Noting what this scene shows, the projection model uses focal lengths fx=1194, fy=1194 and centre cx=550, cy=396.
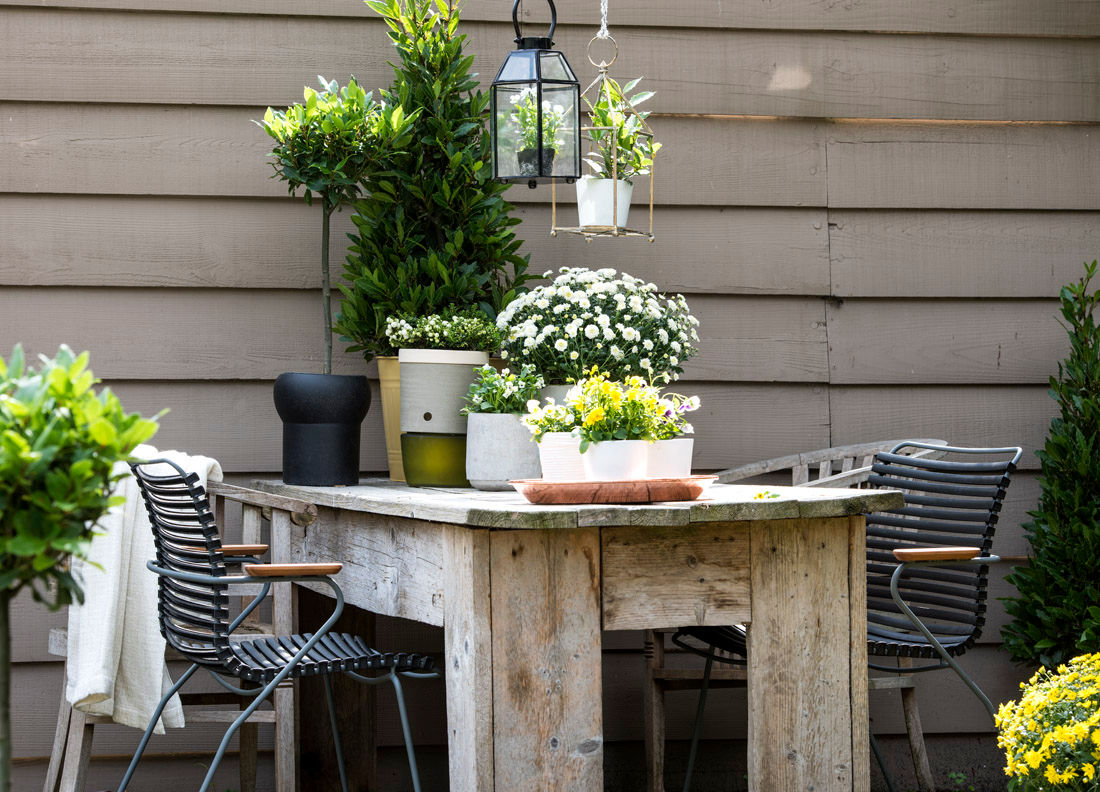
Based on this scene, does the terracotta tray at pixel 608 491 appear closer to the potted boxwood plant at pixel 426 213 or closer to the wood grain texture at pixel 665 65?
the potted boxwood plant at pixel 426 213

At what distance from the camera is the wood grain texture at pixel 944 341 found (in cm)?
361

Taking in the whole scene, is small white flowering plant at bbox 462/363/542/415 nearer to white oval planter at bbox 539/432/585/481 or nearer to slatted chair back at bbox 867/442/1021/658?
white oval planter at bbox 539/432/585/481

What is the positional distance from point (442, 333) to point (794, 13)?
154 centimetres

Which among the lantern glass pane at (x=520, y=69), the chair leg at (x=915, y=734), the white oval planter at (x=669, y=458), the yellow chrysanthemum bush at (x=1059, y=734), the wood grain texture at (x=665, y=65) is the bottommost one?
the chair leg at (x=915, y=734)

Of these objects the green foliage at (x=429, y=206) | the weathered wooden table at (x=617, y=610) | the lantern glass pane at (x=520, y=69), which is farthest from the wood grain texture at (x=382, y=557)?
the lantern glass pane at (x=520, y=69)

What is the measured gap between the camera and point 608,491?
2.16 meters

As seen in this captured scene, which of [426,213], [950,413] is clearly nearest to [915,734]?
[950,413]

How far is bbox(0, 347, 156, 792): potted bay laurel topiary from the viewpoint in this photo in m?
1.13

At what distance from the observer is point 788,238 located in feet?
11.8

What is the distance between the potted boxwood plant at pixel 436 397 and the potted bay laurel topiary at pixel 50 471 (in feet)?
5.93

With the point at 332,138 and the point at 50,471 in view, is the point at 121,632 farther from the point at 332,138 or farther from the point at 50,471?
the point at 50,471

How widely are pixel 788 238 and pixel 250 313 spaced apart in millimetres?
1609

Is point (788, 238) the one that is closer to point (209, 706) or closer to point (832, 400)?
point (832, 400)

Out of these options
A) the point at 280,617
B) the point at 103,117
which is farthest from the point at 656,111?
the point at 280,617
